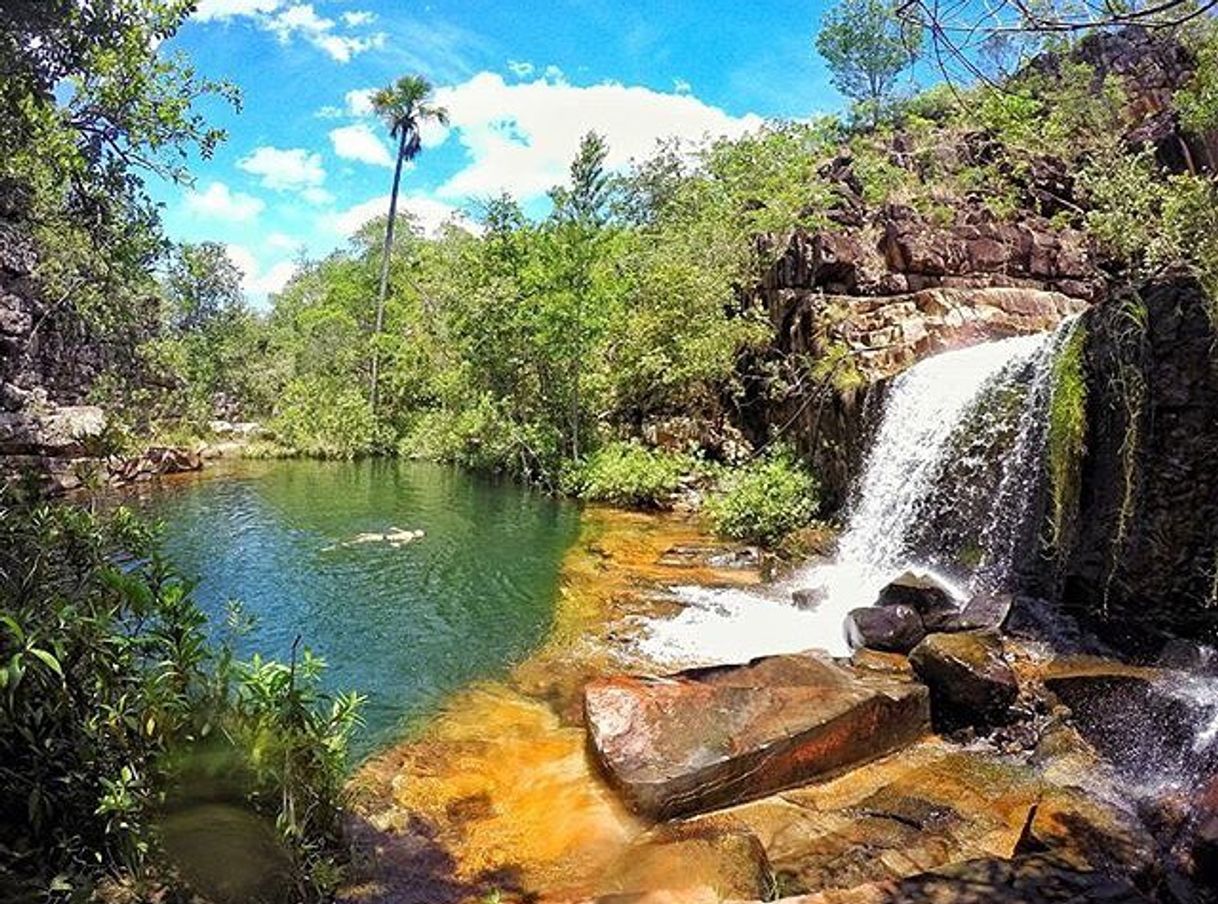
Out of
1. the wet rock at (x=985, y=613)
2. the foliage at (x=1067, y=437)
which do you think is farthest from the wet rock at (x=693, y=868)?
the foliage at (x=1067, y=437)

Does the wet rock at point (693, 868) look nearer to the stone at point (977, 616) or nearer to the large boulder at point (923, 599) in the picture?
the stone at point (977, 616)

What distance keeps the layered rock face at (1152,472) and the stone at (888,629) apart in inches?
84.2

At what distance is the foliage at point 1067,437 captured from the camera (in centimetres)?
916

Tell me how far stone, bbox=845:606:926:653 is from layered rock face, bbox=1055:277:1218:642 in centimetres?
214

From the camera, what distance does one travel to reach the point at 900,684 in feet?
23.4

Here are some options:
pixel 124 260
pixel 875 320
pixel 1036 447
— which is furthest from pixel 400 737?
pixel 875 320

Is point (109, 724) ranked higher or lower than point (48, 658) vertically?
lower

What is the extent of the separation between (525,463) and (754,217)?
408 inches

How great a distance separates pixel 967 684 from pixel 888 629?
1621mm

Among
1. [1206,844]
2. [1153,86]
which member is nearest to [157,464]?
[1206,844]

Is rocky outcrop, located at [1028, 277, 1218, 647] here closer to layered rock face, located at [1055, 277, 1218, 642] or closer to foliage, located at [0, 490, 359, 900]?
layered rock face, located at [1055, 277, 1218, 642]

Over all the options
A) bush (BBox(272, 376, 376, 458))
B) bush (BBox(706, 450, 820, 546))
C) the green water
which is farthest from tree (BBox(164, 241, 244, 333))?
bush (BBox(706, 450, 820, 546))

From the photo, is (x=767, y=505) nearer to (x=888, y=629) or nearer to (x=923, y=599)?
(x=923, y=599)

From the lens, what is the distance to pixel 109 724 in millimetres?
3811
